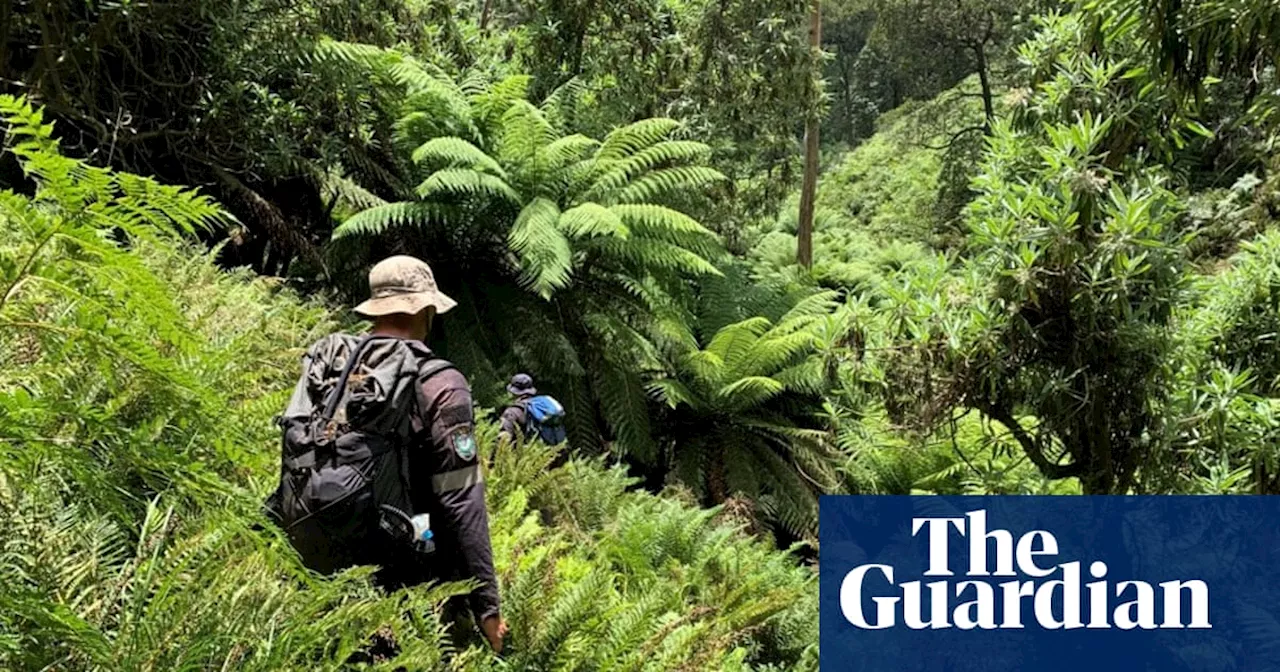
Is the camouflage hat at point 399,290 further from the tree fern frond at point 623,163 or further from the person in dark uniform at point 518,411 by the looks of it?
the tree fern frond at point 623,163

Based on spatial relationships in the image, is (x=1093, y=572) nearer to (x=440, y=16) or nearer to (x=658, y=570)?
(x=658, y=570)

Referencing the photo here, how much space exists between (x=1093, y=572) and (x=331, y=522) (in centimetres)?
206

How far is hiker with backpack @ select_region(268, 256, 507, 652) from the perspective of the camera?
1553 millimetres

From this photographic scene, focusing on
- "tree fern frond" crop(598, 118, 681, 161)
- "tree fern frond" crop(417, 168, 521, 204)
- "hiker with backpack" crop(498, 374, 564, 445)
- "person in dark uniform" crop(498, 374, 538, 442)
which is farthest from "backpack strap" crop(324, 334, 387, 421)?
"tree fern frond" crop(598, 118, 681, 161)

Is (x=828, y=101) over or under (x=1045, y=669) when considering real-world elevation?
over

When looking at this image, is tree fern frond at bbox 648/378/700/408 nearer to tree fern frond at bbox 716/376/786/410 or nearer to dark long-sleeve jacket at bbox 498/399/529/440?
tree fern frond at bbox 716/376/786/410

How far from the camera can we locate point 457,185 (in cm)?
485

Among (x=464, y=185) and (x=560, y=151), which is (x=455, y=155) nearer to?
(x=464, y=185)

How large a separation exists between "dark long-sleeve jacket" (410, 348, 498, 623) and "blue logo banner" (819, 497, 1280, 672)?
48.1 inches

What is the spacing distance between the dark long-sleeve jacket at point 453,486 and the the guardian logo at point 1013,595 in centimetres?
122

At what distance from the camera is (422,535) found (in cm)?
162

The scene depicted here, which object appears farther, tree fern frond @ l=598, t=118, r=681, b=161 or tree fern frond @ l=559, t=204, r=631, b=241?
tree fern frond @ l=598, t=118, r=681, b=161

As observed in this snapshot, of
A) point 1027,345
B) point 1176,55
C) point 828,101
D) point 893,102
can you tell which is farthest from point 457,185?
point 893,102

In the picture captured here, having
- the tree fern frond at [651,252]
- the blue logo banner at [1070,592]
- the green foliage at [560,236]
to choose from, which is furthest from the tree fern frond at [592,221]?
the blue logo banner at [1070,592]
